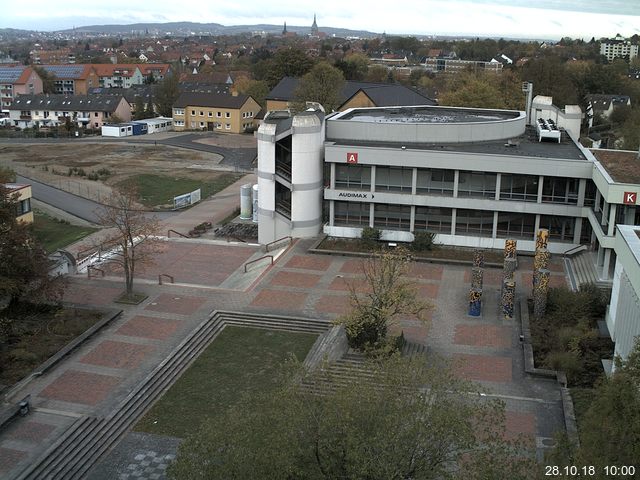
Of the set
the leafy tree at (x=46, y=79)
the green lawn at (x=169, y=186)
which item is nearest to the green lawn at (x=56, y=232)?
the green lawn at (x=169, y=186)

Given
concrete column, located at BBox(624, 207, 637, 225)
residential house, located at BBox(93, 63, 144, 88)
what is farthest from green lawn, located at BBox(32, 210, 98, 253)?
residential house, located at BBox(93, 63, 144, 88)

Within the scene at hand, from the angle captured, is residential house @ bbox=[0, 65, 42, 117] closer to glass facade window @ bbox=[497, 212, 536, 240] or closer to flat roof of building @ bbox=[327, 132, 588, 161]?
flat roof of building @ bbox=[327, 132, 588, 161]

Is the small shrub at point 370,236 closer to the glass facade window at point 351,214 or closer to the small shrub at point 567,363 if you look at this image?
the glass facade window at point 351,214

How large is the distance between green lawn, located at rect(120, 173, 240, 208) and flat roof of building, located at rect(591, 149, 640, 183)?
30.6 m

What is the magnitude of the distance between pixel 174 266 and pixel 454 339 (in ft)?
52.6

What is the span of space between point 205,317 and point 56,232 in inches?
803

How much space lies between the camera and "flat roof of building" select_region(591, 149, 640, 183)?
1348 inches

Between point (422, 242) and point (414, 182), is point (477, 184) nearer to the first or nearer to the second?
point (414, 182)

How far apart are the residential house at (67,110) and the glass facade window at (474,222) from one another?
242 ft

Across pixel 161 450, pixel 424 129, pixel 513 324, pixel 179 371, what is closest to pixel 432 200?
pixel 424 129

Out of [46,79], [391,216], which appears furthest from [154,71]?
[391,216]

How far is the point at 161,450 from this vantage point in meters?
21.2

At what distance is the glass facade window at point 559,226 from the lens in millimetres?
39094

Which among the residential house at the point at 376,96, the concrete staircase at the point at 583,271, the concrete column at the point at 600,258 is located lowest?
the concrete staircase at the point at 583,271
